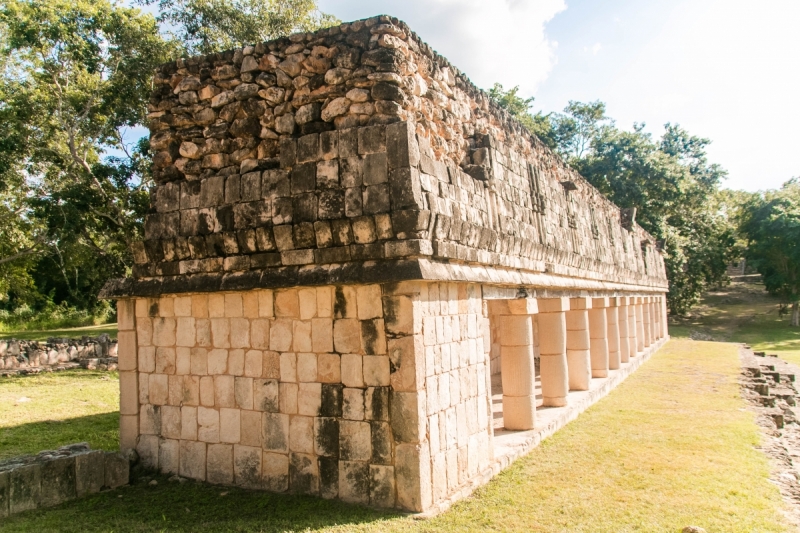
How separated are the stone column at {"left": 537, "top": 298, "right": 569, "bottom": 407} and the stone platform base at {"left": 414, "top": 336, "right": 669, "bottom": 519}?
Answer: 264mm

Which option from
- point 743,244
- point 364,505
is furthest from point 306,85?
point 743,244

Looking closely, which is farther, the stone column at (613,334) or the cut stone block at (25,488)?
the stone column at (613,334)

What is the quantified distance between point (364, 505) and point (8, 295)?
3294 centimetres

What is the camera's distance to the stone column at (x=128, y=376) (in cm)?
652

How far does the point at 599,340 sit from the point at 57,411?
11323mm

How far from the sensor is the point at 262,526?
4781 millimetres

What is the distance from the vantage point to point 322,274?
5359 millimetres

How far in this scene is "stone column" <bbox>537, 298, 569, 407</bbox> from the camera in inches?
382

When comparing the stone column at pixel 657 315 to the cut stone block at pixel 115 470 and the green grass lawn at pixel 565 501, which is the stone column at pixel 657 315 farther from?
the cut stone block at pixel 115 470

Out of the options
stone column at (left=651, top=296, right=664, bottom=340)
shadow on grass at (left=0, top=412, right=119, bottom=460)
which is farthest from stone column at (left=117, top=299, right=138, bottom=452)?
stone column at (left=651, top=296, right=664, bottom=340)

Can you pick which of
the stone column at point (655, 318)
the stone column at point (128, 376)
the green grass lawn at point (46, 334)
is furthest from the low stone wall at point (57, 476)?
the stone column at point (655, 318)

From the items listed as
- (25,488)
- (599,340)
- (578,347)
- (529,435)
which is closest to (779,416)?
(578,347)

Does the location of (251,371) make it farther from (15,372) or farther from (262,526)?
(15,372)

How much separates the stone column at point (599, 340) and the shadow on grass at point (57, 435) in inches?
396
